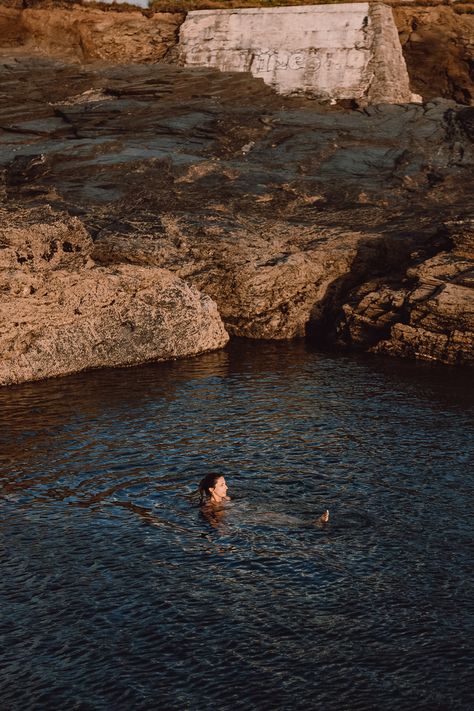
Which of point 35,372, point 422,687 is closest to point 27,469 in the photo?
point 35,372

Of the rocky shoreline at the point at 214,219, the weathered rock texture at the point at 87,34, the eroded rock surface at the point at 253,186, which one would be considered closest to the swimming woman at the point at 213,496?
the rocky shoreline at the point at 214,219

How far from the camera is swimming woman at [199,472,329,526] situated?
20969mm

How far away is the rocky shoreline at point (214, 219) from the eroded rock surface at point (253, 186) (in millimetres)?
99

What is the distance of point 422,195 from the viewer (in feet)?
151

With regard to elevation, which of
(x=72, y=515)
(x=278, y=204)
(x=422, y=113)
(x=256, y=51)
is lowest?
(x=72, y=515)

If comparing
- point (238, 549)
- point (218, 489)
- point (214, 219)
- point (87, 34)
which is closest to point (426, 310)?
point (214, 219)

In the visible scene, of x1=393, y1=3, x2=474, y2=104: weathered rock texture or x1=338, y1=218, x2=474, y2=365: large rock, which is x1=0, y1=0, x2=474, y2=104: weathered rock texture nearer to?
x1=393, y1=3, x2=474, y2=104: weathered rock texture

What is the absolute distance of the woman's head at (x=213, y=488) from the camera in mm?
20984

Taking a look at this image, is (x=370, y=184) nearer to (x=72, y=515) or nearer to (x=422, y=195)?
(x=422, y=195)

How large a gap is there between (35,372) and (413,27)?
45.9 m

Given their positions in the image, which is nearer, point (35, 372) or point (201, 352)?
point (35, 372)

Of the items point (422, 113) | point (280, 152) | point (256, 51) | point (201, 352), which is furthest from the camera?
point (256, 51)

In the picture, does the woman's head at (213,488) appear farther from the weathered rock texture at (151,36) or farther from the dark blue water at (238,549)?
the weathered rock texture at (151,36)

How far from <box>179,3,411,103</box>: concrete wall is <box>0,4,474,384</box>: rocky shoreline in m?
2.62
